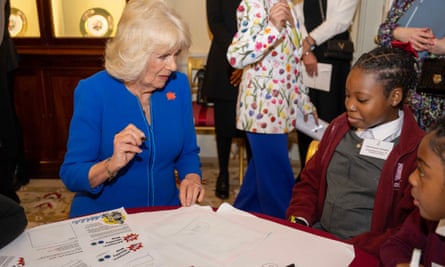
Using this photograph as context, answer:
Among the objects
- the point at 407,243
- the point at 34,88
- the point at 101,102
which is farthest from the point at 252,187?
the point at 34,88

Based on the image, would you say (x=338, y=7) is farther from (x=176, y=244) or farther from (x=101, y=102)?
(x=176, y=244)

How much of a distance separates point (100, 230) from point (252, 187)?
5.94 ft

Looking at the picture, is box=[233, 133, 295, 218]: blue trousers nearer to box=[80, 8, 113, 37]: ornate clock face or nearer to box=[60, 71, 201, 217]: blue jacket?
box=[60, 71, 201, 217]: blue jacket

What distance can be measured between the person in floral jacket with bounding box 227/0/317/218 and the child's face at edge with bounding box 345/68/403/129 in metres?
0.87

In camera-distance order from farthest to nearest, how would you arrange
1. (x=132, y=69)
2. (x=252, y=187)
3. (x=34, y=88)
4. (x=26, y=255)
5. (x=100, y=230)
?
(x=34, y=88)
(x=252, y=187)
(x=132, y=69)
(x=100, y=230)
(x=26, y=255)

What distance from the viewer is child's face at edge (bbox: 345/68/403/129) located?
1682 mm

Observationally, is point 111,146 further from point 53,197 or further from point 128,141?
point 53,197

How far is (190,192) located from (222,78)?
6.31 ft

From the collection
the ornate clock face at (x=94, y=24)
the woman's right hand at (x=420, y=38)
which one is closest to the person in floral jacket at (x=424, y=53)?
the woman's right hand at (x=420, y=38)

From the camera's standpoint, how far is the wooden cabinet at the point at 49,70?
4.00 meters

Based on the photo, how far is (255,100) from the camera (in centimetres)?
272

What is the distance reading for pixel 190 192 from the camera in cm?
171

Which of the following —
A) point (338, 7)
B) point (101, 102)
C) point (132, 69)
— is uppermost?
point (338, 7)

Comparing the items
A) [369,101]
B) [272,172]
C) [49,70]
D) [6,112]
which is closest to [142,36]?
[369,101]
